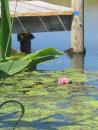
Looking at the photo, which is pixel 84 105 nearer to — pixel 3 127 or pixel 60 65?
pixel 3 127

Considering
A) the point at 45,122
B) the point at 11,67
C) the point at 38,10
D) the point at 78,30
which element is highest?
the point at 11,67

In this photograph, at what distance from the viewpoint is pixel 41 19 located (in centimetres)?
1016

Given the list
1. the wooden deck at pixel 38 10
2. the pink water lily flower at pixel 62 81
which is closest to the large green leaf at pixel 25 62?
the pink water lily flower at pixel 62 81

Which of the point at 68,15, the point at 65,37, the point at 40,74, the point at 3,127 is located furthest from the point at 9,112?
the point at 65,37

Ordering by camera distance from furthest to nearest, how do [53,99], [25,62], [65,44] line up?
1. [65,44]
2. [53,99]
3. [25,62]

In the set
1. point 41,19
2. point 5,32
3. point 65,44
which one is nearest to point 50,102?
point 5,32

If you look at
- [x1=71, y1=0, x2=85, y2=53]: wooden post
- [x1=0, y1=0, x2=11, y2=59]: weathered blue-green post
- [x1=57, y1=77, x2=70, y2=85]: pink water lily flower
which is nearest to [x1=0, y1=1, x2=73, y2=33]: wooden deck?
[x1=71, y1=0, x2=85, y2=53]: wooden post

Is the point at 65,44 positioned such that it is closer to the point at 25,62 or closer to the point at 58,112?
the point at 58,112

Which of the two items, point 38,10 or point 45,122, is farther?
point 38,10

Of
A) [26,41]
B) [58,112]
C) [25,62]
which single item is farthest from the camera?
[26,41]

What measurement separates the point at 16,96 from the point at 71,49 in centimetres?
486

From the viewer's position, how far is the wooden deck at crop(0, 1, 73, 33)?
392 inches

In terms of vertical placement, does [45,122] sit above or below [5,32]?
below

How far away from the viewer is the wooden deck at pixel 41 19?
9953 mm
